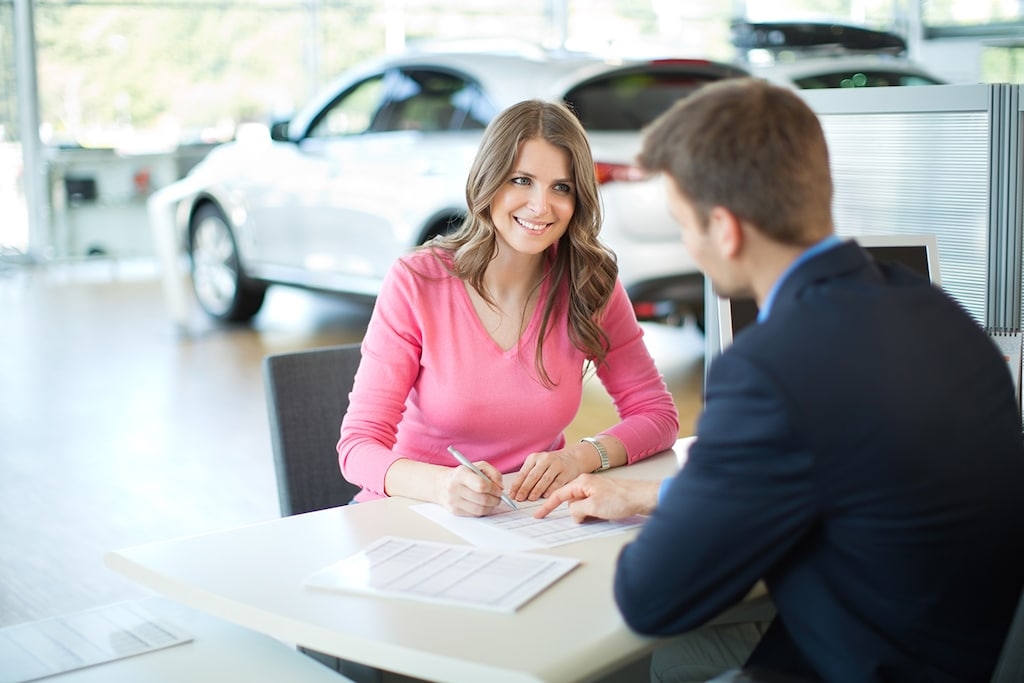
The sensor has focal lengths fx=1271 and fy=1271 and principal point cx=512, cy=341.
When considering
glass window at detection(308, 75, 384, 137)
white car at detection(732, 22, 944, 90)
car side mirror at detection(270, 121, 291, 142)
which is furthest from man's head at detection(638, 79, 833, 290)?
car side mirror at detection(270, 121, 291, 142)

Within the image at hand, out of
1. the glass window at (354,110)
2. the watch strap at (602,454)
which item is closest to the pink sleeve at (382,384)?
the watch strap at (602,454)

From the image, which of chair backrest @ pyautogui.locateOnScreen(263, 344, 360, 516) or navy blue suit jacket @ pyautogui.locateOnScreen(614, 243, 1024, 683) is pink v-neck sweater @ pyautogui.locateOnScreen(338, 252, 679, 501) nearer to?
chair backrest @ pyautogui.locateOnScreen(263, 344, 360, 516)

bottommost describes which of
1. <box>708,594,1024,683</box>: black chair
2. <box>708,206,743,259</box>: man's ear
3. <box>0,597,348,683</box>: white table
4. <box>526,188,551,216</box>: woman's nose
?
<box>0,597,348,683</box>: white table

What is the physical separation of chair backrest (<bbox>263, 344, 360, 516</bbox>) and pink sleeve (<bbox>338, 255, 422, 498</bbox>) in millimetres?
183

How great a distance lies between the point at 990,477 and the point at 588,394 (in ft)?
15.8

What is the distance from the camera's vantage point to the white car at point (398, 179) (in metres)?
5.83

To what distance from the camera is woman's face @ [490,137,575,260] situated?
2.57 m

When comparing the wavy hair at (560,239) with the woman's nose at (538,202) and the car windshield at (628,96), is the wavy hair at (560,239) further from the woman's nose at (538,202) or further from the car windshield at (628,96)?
the car windshield at (628,96)

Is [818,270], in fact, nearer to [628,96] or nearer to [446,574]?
[446,574]

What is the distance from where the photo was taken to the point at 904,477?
4.71 ft

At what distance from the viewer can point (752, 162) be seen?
1.48 m

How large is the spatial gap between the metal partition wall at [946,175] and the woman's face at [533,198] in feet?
2.13

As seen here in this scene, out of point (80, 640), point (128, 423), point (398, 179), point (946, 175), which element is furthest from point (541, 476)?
point (398, 179)

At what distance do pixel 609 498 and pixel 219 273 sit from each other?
664cm
